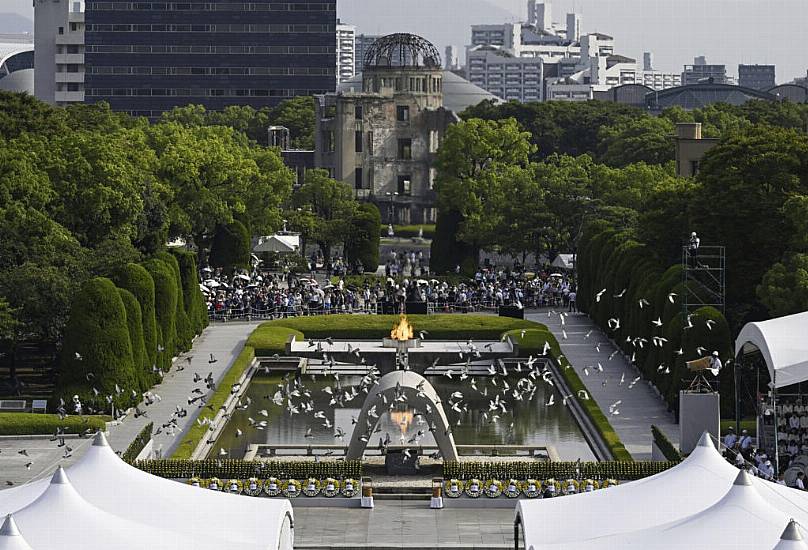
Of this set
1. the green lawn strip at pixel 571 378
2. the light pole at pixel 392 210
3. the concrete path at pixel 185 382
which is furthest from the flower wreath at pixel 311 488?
the light pole at pixel 392 210

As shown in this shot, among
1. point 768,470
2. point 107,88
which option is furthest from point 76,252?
point 107,88

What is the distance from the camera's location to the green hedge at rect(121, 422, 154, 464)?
42.8m

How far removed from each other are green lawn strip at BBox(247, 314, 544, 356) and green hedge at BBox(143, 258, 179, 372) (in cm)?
756

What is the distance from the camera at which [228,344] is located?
2756 inches

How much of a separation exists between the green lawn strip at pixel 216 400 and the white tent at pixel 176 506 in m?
13.2

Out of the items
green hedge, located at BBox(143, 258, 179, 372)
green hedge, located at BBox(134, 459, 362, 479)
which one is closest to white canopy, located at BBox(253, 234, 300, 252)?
green hedge, located at BBox(143, 258, 179, 372)

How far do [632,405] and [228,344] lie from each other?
19.9 meters

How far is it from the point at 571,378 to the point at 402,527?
21949 mm

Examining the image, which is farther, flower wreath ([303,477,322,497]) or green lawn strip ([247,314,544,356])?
green lawn strip ([247,314,544,356])

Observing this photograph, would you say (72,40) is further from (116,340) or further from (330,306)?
(116,340)

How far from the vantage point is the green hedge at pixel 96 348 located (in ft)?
170

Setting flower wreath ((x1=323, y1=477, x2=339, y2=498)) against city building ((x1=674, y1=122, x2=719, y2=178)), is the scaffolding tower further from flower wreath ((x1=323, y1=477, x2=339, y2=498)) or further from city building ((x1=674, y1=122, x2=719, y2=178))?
city building ((x1=674, y1=122, x2=719, y2=178))

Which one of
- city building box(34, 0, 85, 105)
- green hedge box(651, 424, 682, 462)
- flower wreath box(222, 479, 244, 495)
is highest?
city building box(34, 0, 85, 105)

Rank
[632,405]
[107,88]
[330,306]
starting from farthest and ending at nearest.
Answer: [107,88]
[330,306]
[632,405]
